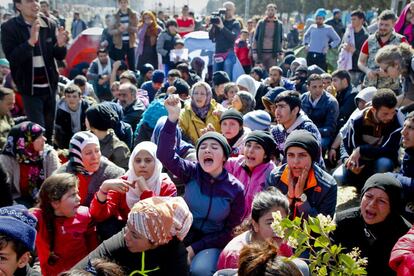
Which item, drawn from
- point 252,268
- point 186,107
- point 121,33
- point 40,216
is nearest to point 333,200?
point 252,268

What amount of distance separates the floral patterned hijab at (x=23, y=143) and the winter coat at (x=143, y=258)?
67.5 inches

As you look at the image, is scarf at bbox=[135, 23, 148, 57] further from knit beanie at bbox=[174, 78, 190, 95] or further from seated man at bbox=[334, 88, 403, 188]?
seated man at bbox=[334, 88, 403, 188]

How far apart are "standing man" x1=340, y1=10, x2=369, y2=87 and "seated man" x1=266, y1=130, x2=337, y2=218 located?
224 inches

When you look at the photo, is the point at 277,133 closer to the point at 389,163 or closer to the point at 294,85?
the point at 389,163

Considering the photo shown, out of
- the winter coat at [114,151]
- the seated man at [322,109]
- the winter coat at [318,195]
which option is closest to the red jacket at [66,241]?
the winter coat at [114,151]

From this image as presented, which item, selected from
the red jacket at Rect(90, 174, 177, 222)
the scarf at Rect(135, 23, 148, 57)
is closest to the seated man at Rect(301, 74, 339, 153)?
the red jacket at Rect(90, 174, 177, 222)

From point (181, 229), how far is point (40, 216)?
1.04m

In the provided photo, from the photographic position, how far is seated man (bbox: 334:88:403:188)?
462 cm

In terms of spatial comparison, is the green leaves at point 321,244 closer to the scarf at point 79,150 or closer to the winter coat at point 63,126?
the scarf at point 79,150

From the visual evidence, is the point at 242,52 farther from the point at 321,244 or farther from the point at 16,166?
the point at 321,244

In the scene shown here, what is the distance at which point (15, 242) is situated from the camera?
258 centimetres

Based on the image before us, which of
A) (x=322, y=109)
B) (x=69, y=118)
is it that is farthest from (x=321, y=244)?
(x=322, y=109)

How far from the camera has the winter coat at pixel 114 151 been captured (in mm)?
4598

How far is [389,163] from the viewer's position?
4.69m
